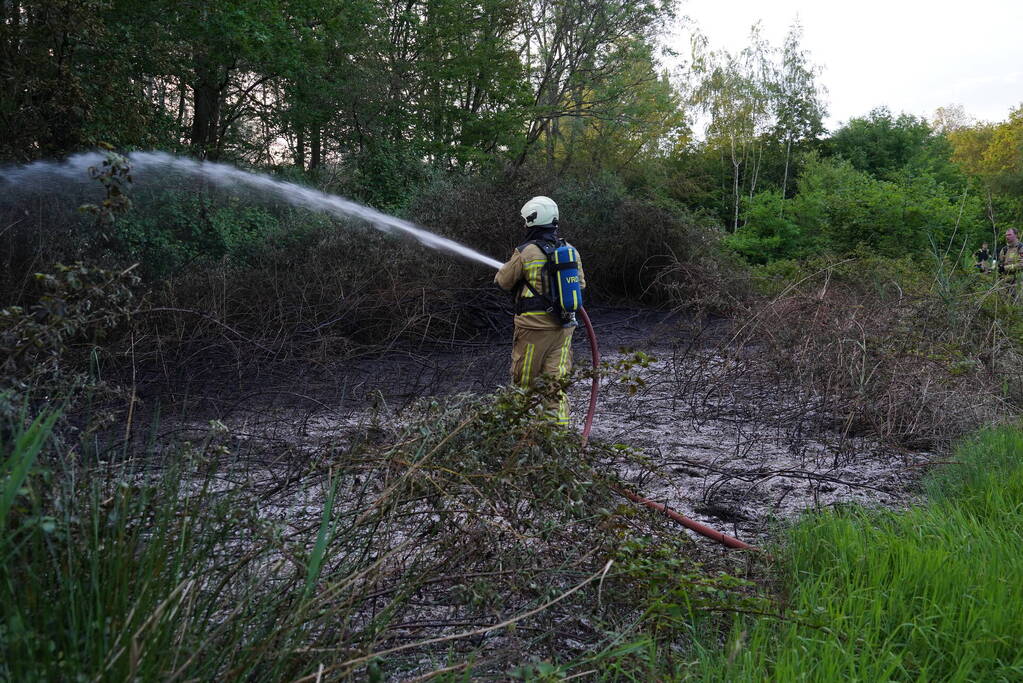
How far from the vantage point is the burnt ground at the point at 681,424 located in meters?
5.25

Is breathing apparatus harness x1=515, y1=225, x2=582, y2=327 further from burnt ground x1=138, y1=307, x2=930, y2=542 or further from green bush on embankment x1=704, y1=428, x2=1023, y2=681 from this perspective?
green bush on embankment x1=704, y1=428, x2=1023, y2=681

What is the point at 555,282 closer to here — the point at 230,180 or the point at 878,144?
the point at 230,180

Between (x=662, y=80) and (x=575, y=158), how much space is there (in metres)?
10.4

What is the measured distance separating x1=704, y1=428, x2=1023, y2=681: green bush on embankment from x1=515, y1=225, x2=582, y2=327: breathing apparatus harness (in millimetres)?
2883

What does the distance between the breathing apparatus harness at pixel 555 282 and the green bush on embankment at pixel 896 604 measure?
288 cm

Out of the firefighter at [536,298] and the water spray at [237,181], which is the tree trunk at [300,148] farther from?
the firefighter at [536,298]

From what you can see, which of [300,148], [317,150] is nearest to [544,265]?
[317,150]

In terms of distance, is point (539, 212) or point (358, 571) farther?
point (539, 212)

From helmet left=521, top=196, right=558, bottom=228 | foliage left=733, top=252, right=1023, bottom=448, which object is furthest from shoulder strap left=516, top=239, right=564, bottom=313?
foliage left=733, top=252, right=1023, bottom=448

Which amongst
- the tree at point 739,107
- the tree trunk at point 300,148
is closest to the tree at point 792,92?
the tree at point 739,107

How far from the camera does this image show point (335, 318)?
1037cm

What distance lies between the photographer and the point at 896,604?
3182 mm

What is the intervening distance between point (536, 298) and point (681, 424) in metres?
2.04

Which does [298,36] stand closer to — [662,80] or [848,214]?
[848,214]
